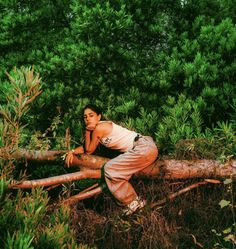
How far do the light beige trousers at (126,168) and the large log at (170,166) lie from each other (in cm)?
39

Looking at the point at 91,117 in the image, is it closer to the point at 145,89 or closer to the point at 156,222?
the point at 156,222

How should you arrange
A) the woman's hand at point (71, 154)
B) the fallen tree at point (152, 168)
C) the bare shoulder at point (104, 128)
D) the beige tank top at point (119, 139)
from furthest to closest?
the fallen tree at point (152, 168) < the woman's hand at point (71, 154) < the beige tank top at point (119, 139) < the bare shoulder at point (104, 128)

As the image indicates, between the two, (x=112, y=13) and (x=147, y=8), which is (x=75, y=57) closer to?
(x=112, y=13)

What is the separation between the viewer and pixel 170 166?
627cm

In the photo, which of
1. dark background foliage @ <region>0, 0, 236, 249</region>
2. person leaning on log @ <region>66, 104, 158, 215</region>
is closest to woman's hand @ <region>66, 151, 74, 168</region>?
person leaning on log @ <region>66, 104, 158, 215</region>

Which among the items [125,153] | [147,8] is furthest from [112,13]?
[125,153]

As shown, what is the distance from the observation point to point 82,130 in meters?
7.30

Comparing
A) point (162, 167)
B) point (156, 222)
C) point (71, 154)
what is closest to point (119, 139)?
point (71, 154)

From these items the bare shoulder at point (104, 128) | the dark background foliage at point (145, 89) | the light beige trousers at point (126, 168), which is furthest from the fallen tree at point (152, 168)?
the bare shoulder at point (104, 128)

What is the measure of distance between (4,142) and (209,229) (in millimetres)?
3274

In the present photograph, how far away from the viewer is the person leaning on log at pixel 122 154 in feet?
18.7

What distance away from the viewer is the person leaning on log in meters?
5.71

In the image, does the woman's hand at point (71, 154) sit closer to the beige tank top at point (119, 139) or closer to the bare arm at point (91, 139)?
the bare arm at point (91, 139)

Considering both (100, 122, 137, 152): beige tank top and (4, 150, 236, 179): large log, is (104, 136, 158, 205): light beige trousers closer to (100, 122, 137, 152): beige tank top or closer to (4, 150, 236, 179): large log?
(100, 122, 137, 152): beige tank top
